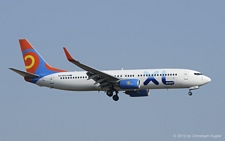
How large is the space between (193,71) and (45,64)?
1896 cm

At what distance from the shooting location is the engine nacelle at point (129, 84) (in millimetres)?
70562

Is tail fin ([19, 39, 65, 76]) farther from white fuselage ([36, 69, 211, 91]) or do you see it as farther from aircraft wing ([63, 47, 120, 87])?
aircraft wing ([63, 47, 120, 87])

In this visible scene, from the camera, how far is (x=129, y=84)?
233 feet

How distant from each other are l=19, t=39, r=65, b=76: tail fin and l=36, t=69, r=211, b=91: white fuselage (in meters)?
2.64

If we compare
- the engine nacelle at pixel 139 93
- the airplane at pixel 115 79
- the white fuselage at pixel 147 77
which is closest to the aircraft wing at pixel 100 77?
the airplane at pixel 115 79

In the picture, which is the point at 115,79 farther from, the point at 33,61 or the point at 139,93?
the point at 33,61

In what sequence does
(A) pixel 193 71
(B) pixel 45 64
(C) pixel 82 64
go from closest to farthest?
(C) pixel 82 64 < (A) pixel 193 71 < (B) pixel 45 64

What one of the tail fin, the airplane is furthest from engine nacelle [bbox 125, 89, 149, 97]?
the tail fin

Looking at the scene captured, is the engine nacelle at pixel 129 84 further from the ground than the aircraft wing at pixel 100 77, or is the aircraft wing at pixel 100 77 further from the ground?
the aircraft wing at pixel 100 77

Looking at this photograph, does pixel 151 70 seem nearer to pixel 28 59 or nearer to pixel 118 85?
pixel 118 85

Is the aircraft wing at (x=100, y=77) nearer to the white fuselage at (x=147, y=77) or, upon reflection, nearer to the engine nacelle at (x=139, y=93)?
the white fuselage at (x=147, y=77)

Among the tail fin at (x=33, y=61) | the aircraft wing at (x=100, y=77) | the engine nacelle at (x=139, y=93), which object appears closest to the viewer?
the aircraft wing at (x=100, y=77)

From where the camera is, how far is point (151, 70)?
72.2 meters

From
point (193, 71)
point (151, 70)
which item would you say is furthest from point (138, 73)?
point (193, 71)
